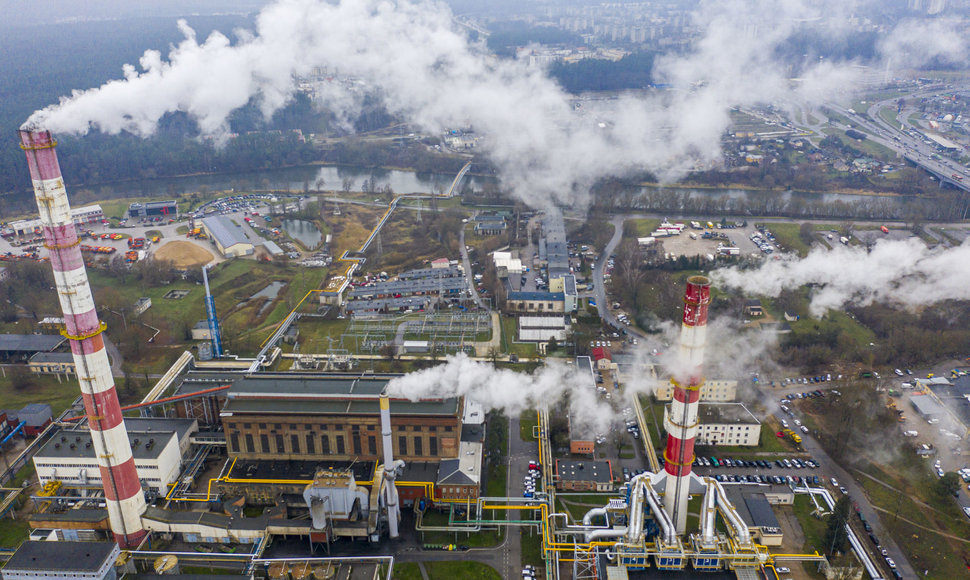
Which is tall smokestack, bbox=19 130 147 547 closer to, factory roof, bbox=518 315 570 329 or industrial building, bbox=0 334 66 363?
industrial building, bbox=0 334 66 363

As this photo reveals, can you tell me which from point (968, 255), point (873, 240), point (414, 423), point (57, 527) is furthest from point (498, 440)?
point (873, 240)

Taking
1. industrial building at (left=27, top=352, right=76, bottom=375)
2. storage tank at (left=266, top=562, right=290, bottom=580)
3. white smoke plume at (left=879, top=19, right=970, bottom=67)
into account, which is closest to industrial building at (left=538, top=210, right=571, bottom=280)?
storage tank at (left=266, top=562, right=290, bottom=580)

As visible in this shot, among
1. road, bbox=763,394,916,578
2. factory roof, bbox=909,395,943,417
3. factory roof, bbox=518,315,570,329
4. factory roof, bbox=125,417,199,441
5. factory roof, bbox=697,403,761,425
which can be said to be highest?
factory roof, bbox=125,417,199,441

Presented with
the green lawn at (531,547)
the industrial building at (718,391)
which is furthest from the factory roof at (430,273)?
the green lawn at (531,547)

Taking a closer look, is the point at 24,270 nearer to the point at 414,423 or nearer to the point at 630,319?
the point at 414,423

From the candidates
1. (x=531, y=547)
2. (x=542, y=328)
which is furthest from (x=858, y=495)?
(x=542, y=328)

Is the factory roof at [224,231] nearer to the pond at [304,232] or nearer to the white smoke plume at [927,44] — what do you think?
the pond at [304,232]
